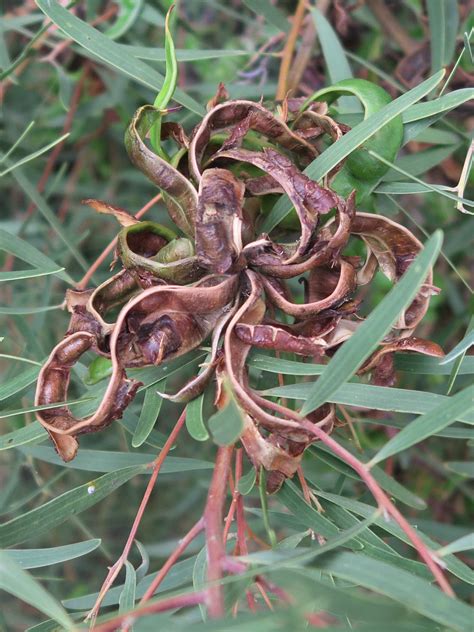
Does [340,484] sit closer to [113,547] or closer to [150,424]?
[150,424]

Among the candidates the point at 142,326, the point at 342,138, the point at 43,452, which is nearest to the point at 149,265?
the point at 142,326

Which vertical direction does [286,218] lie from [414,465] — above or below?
above

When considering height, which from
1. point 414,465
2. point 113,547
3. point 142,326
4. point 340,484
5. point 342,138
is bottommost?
point 113,547

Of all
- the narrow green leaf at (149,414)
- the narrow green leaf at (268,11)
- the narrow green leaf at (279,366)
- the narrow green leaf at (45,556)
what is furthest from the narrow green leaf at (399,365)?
the narrow green leaf at (268,11)

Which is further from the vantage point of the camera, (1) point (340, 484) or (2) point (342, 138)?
(1) point (340, 484)

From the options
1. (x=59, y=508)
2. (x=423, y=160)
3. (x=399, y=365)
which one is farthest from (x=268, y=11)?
(x=59, y=508)

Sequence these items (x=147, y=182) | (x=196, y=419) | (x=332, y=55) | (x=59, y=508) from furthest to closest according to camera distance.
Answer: (x=147, y=182) < (x=332, y=55) < (x=59, y=508) < (x=196, y=419)

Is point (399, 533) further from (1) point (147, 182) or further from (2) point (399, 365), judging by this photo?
(1) point (147, 182)
